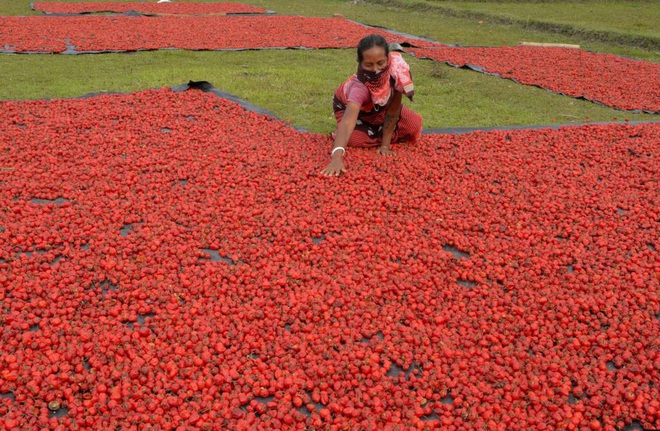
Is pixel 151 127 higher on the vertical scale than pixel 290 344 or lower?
higher

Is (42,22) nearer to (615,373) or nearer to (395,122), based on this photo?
(395,122)

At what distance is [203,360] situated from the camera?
258cm

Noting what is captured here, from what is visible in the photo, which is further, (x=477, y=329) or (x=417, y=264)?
(x=417, y=264)

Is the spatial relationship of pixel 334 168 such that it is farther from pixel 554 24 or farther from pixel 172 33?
pixel 554 24

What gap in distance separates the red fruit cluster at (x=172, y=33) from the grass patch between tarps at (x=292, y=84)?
2.53 ft


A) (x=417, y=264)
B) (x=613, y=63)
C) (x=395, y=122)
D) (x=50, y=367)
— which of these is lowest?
(x=50, y=367)

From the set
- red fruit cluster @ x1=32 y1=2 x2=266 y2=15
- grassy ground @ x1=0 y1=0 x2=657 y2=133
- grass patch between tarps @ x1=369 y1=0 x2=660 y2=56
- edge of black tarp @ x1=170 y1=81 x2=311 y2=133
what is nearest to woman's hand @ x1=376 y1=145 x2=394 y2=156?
grassy ground @ x1=0 y1=0 x2=657 y2=133

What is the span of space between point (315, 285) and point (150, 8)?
44.5ft

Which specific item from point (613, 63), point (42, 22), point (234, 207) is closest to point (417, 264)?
point (234, 207)

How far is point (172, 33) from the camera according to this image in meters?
10.9

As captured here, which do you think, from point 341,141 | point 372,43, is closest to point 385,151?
point 341,141

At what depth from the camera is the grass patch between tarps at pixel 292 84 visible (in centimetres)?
643

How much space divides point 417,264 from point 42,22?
10982 mm

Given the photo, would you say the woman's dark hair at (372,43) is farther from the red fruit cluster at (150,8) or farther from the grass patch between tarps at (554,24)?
the red fruit cluster at (150,8)
